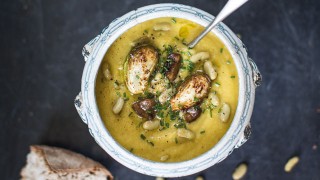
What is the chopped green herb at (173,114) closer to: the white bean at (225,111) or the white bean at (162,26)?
the white bean at (225,111)

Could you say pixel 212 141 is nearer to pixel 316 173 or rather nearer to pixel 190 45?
pixel 190 45

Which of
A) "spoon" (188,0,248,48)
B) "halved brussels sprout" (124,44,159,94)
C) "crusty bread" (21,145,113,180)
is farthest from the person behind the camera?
"crusty bread" (21,145,113,180)

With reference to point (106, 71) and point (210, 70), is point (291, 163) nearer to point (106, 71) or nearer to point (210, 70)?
point (210, 70)

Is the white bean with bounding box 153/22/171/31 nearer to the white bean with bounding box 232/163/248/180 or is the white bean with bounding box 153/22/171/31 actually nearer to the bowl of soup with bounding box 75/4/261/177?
the bowl of soup with bounding box 75/4/261/177

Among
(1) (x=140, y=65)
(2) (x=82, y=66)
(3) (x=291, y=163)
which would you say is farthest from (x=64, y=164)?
(3) (x=291, y=163)

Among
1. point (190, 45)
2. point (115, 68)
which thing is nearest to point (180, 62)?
point (190, 45)

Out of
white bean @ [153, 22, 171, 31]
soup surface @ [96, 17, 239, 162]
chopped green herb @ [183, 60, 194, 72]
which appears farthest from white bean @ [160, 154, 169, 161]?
white bean @ [153, 22, 171, 31]

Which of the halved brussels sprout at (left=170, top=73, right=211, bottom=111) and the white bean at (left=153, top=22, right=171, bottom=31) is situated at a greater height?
the white bean at (left=153, top=22, right=171, bottom=31)
